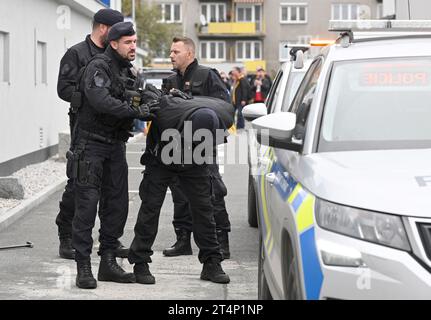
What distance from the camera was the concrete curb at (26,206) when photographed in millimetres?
10703

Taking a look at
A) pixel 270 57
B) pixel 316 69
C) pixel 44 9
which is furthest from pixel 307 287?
pixel 270 57

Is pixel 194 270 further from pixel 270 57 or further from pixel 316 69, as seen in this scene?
pixel 270 57

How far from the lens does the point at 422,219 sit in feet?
14.1

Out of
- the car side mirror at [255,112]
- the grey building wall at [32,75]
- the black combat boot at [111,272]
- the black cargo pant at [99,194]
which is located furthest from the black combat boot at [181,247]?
the grey building wall at [32,75]

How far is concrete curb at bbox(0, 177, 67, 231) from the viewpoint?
10.7 metres

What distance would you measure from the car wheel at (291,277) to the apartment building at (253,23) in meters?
73.3

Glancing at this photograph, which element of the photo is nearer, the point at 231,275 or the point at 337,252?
the point at 337,252

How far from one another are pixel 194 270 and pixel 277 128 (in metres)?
3.36

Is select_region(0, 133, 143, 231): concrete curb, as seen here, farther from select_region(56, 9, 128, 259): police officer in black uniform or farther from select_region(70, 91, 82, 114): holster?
select_region(70, 91, 82, 114): holster

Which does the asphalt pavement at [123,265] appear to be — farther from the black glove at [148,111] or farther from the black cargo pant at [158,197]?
the black glove at [148,111]

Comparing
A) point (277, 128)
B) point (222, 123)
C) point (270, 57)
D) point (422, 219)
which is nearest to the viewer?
point (422, 219)

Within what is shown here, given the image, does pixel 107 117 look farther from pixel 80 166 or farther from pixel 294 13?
pixel 294 13

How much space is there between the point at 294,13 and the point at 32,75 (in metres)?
64.7

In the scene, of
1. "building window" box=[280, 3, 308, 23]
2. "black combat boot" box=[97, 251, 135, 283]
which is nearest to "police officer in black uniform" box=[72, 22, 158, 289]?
"black combat boot" box=[97, 251, 135, 283]
